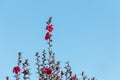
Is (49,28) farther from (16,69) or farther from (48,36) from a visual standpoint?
(16,69)

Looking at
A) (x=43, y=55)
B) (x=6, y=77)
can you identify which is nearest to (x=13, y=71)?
(x=6, y=77)

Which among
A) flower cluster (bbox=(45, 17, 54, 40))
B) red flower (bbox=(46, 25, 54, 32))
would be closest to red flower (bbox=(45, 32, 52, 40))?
flower cluster (bbox=(45, 17, 54, 40))

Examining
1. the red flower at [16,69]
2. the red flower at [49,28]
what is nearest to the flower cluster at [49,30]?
the red flower at [49,28]

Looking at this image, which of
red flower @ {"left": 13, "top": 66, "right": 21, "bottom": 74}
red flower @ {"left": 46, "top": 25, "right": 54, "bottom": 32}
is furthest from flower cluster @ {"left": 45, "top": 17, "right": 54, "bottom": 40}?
red flower @ {"left": 13, "top": 66, "right": 21, "bottom": 74}

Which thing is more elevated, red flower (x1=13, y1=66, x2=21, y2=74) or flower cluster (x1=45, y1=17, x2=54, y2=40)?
flower cluster (x1=45, y1=17, x2=54, y2=40)

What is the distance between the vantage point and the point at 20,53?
50.7 feet

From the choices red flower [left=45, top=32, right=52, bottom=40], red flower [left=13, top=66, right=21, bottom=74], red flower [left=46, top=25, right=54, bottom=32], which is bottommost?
red flower [left=13, top=66, right=21, bottom=74]

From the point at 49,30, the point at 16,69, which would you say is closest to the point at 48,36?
the point at 49,30

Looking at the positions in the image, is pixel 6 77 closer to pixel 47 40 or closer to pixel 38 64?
pixel 38 64

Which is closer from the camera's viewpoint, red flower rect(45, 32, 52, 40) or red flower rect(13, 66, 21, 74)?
red flower rect(45, 32, 52, 40)

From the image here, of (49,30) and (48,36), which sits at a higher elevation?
(49,30)

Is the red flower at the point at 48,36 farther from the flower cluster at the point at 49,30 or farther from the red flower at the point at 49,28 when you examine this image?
the red flower at the point at 49,28

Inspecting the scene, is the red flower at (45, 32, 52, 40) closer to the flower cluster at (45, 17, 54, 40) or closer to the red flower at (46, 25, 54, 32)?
the flower cluster at (45, 17, 54, 40)

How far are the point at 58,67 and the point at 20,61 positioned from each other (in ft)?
7.61
